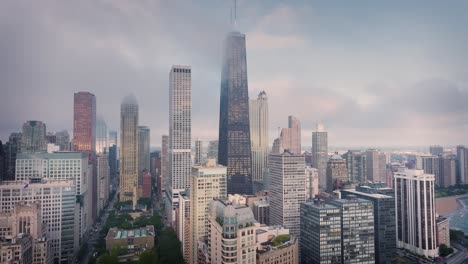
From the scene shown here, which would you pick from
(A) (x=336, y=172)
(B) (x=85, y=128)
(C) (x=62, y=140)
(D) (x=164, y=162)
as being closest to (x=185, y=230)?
(C) (x=62, y=140)

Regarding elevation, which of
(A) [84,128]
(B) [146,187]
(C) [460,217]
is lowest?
(C) [460,217]

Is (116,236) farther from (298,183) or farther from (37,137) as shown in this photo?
(298,183)

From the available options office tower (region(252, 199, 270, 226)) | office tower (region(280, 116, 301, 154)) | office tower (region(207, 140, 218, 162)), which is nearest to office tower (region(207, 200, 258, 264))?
office tower (region(252, 199, 270, 226))

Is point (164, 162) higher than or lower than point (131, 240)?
higher

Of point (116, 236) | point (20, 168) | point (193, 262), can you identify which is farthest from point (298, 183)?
point (20, 168)

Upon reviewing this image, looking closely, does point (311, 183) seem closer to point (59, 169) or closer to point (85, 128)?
point (59, 169)
